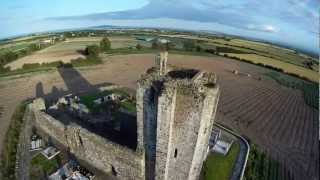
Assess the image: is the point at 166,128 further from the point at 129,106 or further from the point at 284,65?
the point at 284,65

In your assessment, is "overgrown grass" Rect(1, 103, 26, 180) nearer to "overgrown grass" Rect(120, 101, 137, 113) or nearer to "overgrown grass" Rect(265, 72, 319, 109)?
"overgrown grass" Rect(120, 101, 137, 113)

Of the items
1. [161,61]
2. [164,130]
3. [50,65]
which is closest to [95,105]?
[161,61]

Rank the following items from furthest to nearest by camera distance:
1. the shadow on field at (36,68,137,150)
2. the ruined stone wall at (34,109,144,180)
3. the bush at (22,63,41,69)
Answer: the bush at (22,63,41,69)
the shadow on field at (36,68,137,150)
the ruined stone wall at (34,109,144,180)

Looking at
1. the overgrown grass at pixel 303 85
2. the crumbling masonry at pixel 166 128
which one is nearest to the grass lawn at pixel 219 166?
the crumbling masonry at pixel 166 128

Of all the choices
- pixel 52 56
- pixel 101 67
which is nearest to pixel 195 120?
pixel 101 67

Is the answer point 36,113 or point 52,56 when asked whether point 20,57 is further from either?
point 36,113

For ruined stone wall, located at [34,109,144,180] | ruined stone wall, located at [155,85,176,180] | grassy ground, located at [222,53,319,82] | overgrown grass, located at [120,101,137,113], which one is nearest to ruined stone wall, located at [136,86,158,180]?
ruined stone wall, located at [34,109,144,180]
